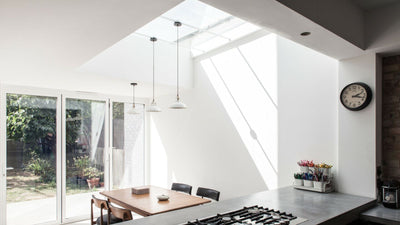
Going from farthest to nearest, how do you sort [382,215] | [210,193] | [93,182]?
1. [93,182]
2. [210,193]
3. [382,215]

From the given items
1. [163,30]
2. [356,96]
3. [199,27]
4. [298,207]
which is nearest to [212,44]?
[199,27]

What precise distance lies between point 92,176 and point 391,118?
15.6ft

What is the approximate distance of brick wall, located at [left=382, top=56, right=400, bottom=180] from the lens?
2.63 metres

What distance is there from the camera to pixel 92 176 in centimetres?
527

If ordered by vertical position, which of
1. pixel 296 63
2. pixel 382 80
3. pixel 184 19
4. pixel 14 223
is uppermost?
pixel 184 19

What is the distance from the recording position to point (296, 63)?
3.28 meters

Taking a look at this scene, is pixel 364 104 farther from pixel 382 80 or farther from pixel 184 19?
pixel 184 19

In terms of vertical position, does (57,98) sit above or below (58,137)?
above

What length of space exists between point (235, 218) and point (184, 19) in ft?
8.45

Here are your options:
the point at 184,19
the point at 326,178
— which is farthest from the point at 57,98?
the point at 326,178

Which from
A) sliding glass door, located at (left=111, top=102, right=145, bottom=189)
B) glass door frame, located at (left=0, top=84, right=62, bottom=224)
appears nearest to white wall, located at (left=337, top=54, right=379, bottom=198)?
sliding glass door, located at (left=111, top=102, right=145, bottom=189)

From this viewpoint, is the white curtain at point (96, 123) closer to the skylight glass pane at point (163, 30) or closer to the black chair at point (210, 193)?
the skylight glass pane at point (163, 30)

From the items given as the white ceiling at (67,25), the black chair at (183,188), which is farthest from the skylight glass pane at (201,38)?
the black chair at (183,188)

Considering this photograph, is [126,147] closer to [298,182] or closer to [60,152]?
[60,152]
